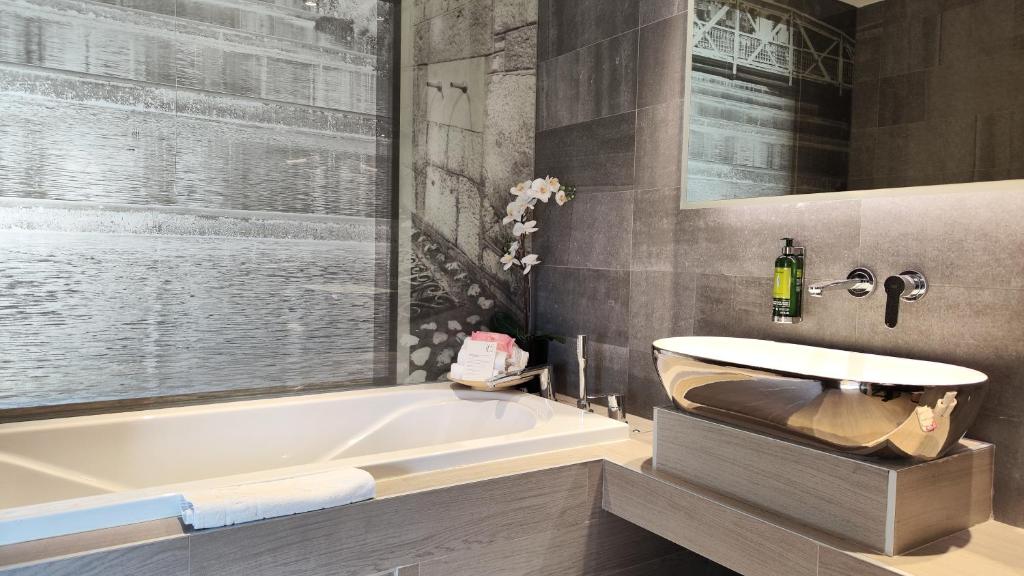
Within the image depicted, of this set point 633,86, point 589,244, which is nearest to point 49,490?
point 589,244

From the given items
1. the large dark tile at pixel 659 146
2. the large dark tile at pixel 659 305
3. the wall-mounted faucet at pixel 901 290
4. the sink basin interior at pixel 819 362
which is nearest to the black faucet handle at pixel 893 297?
the wall-mounted faucet at pixel 901 290

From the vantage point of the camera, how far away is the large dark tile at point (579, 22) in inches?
104

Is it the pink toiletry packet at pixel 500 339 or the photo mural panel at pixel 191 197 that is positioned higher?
the photo mural panel at pixel 191 197

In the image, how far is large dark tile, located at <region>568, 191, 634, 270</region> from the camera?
264 centimetres

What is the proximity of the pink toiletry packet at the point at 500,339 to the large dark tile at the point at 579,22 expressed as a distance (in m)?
1.23

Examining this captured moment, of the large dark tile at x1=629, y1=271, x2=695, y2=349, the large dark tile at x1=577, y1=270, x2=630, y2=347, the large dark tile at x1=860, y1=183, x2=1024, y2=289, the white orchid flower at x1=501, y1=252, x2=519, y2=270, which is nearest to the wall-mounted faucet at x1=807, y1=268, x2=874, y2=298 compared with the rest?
the large dark tile at x1=860, y1=183, x2=1024, y2=289

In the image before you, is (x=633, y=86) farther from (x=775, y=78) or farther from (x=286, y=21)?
(x=286, y=21)

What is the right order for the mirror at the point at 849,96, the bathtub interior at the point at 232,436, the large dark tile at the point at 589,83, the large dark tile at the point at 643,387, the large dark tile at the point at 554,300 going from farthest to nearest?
the large dark tile at the point at 554,300 → the large dark tile at the point at 589,83 → the large dark tile at the point at 643,387 → the bathtub interior at the point at 232,436 → the mirror at the point at 849,96

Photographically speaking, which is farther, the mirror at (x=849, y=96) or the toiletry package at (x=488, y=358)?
the toiletry package at (x=488, y=358)

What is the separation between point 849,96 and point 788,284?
1.71ft

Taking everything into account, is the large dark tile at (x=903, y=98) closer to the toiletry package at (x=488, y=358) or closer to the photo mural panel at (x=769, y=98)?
the photo mural panel at (x=769, y=98)

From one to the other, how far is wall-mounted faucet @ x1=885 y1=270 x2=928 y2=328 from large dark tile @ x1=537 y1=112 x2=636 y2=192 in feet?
3.63

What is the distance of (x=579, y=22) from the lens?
113 inches

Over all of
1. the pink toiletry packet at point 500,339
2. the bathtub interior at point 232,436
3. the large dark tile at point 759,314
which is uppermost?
the large dark tile at point 759,314
